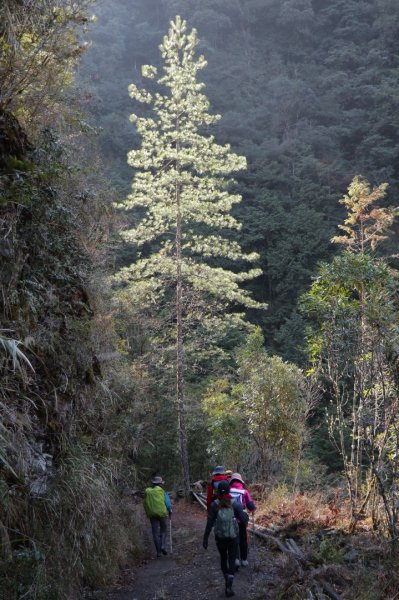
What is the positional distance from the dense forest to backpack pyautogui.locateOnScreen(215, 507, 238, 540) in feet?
4.18

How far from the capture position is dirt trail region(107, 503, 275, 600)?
22.0ft

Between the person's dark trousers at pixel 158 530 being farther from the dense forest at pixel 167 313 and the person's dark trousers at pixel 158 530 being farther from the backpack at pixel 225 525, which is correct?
the backpack at pixel 225 525

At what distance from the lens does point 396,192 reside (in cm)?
3528

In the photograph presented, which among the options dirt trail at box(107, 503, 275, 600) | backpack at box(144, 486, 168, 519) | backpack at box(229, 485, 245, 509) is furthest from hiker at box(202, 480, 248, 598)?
backpack at box(144, 486, 168, 519)

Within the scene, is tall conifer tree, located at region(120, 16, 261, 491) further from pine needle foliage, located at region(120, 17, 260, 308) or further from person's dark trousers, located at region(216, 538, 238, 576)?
person's dark trousers, located at region(216, 538, 238, 576)

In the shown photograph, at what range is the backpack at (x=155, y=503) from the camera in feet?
28.9

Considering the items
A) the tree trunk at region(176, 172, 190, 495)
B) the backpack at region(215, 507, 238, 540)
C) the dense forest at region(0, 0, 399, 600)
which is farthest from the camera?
the tree trunk at region(176, 172, 190, 495)

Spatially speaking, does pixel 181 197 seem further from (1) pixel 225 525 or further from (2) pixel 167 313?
(1) pixel 225 525

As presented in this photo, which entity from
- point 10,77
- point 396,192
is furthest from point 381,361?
point 396,192

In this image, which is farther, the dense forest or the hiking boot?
the hiking boot

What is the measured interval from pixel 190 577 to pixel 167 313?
10.6m

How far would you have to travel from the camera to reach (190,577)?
763cm

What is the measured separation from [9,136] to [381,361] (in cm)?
568

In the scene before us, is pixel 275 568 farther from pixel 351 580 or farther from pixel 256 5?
pixel 256 5
